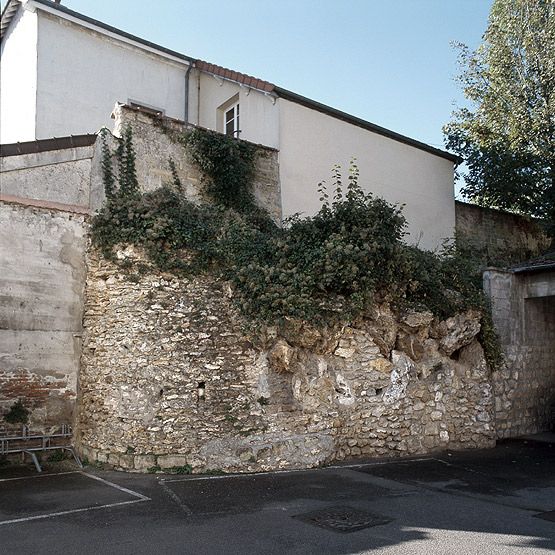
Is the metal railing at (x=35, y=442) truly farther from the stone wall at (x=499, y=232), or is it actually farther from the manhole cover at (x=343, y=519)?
the stone wall at (x=499, y=232)

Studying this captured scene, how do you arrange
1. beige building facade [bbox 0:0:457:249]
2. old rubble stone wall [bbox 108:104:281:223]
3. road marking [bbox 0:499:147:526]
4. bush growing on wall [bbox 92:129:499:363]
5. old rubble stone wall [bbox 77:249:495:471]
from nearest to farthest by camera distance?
1. road marking [bbox 0:499:147:526]
2. old rubble stone wall [bbox 77:249:495:471]
3. bush growing on wall [bbox 92:129:499:363]
4. old rubble stone wall [bbox 108:104:281:223]
5. beige building facade [bbox 0:0:457:249]

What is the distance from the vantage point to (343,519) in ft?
22.3

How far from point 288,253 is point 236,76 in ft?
21.1

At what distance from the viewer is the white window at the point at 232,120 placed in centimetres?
1538

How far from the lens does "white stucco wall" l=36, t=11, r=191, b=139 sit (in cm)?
1405

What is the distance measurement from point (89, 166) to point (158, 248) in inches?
99.7

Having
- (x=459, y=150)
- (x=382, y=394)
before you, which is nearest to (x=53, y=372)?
(x=382, y=394)

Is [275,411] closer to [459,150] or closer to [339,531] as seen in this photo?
[339,531]

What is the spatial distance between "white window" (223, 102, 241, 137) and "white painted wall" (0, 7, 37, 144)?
4.79 m

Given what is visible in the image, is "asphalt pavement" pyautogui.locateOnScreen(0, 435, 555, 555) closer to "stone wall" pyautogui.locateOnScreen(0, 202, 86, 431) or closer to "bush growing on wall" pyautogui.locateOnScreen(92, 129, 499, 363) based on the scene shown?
"stone wall" pyautogui.locateOnScreen(0, 202, 86, 431)

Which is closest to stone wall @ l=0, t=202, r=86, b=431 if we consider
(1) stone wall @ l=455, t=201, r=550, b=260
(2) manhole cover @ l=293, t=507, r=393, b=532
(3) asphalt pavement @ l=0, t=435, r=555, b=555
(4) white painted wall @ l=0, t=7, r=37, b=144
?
(3) asphalt pavement @ l=0, t=435, r=555, b=555

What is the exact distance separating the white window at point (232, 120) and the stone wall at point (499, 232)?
7221 mm

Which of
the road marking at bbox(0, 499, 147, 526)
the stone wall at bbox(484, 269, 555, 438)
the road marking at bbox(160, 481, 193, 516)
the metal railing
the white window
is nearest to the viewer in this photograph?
the road marking at bbox(0, 499, 147, 526)

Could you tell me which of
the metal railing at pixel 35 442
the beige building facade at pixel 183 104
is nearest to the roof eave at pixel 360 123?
the beige building facade at pixel 183 104
